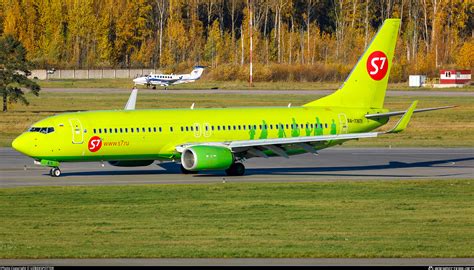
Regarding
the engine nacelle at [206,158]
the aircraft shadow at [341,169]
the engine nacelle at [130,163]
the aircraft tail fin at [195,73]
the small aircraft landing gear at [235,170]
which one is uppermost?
the aircraft tail fin at [195,73]

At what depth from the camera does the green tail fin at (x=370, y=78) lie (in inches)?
1875

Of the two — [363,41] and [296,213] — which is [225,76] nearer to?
[363,41]

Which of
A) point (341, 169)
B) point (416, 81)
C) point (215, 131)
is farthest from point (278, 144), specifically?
point (416, 81)

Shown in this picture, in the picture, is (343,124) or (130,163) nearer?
(130,163)

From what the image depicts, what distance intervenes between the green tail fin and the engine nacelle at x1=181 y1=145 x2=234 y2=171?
7.25m

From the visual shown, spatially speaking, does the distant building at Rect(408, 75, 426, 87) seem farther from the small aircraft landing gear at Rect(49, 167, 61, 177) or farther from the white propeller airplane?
the small aircraft landing gear at Rect(49, 167, 61, 177)

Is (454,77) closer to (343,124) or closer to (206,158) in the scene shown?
(343,124)

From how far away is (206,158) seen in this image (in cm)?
4159

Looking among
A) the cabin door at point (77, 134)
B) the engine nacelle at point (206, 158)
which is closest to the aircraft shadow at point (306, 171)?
the engine nacelle at point (206, 158)

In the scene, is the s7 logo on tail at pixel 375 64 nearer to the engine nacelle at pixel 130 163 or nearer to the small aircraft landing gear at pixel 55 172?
the engine nacelle at pixel 130 163

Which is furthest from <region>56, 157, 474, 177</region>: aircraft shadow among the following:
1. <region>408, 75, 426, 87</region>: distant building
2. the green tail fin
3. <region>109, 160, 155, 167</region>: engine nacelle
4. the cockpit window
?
<region>408, 75, 426, 87</region>: distant building

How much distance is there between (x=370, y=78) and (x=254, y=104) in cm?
4520

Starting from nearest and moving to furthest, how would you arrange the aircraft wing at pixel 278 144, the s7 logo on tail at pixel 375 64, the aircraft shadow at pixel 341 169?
the aircraft wing at pixel 278 144 → the aircraft shadow at pixel 341 169 → the s7 logo on tail at pixel 375 64

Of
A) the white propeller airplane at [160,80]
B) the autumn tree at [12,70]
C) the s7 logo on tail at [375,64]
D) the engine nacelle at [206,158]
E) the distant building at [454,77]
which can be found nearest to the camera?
the engine nacelle at [206,158]
